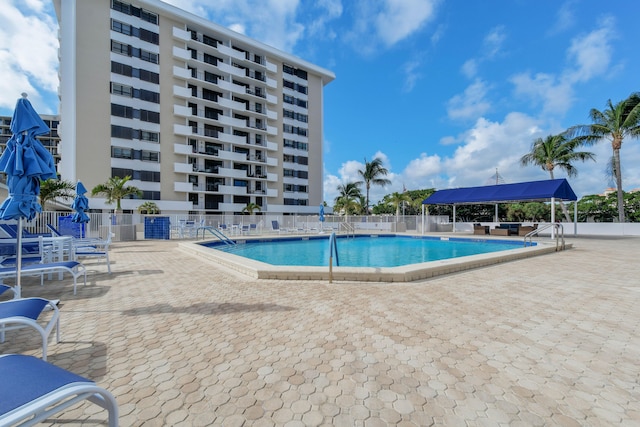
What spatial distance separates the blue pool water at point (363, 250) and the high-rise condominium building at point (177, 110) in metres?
23.0

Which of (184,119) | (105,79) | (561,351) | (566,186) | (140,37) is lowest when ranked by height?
(561,351)

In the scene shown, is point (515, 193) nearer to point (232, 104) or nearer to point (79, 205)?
point (79, 205)

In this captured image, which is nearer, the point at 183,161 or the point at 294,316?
the point at 294,316

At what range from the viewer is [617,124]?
21453 millimetres

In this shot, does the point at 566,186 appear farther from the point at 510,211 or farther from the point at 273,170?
the point at 273,170

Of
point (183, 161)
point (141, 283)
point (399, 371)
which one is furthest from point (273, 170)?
point (399, 371)

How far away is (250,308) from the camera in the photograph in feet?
14.0

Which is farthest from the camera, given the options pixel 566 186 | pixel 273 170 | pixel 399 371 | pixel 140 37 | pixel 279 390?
pixel 273 170

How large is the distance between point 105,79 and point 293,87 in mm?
25360

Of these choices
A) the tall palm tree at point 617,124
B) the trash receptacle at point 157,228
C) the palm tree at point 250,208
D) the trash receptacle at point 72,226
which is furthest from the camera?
the palm tree at point 250,208

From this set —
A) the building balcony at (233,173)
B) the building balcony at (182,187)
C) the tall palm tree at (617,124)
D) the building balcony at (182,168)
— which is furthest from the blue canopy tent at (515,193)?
the building balcony at (182,168)

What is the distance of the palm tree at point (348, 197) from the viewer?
128 ft

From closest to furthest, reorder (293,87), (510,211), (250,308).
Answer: (250,308)
(510,211)
(293,87)

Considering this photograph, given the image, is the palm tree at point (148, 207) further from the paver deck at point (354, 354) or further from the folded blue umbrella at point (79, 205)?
the paver deck at point (354, 354)
